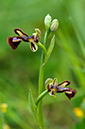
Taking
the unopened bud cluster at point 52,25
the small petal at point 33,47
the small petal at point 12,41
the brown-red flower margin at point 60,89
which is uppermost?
the small petal at point 12,41

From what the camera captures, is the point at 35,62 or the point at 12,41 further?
the point at 35,62

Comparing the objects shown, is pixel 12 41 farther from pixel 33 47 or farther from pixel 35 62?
pixel 35 62

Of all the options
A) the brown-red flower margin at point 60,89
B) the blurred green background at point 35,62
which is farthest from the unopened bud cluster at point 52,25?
the blurred green background at point 35,62

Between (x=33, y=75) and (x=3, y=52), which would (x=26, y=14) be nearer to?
(x=3, y=52)

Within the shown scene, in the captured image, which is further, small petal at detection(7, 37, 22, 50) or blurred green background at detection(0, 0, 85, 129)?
blurred green background at detection(0, 0, 85, 129)

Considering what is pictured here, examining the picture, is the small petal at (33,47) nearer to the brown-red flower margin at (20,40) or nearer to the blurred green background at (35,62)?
the brown-red flower margin at (20,40)

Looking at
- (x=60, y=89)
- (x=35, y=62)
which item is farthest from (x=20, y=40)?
(x=35, y=62)

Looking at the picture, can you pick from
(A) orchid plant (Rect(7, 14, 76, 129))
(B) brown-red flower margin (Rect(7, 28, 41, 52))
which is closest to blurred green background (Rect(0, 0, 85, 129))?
(A) orchid plant (Rect(7, 14, 76, 129))

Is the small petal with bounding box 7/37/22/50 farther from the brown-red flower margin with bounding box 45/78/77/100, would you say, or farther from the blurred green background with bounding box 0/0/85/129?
the blurred green background with bounding box 0/0/85/129
